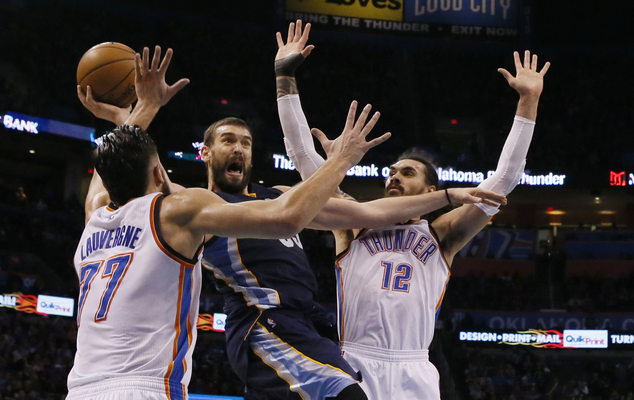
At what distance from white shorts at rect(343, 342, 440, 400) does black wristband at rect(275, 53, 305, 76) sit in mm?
1880

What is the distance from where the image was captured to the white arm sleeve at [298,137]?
441 centimetres

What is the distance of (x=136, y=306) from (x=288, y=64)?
2108mm

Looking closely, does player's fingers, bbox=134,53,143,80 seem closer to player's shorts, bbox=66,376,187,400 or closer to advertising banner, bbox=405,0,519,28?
player's shorts, bbox=66,376,187,400

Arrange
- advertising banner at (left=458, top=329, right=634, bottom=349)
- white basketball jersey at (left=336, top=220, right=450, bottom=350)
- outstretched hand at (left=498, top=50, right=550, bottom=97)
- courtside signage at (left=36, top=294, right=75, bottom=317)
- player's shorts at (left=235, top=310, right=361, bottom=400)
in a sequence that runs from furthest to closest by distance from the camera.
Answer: advertising banner at (left=458, top=329, right=634, bottom=349), courtside signage at (left=36, top=294, right=75, bottom=317), outstretched hand at (left=498, top=50, right=550, bottom=97), white basketball jersey at (left=336, top=220, right=450, bottom=350), player's shorts at (left=235, top=310, right=361, bottom=400)

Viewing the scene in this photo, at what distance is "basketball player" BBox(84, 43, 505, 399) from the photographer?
3709mm

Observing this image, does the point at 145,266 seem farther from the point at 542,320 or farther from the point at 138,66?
the point at 542,320

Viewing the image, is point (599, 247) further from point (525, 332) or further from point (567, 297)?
point (525, 332)

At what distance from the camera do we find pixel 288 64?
4.29m

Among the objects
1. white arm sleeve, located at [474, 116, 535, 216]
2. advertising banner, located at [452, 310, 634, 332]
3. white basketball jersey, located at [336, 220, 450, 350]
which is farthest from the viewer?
advertising banner, located at [452, 310, 634, 332]

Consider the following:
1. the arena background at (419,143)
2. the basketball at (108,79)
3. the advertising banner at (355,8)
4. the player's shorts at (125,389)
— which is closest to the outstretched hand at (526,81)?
the basketball at (108,79)

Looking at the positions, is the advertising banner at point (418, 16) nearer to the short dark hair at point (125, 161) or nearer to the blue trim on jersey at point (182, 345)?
the short dark hair at point (125, 161)

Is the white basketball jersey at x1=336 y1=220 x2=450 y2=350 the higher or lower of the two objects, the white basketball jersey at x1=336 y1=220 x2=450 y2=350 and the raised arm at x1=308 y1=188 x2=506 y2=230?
the lower

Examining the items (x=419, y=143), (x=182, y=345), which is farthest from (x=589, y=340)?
(x=182, y=345)

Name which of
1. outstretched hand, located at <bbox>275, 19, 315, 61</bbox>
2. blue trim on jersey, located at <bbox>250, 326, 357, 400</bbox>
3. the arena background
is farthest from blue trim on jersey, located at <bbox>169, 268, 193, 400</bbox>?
the arena background
